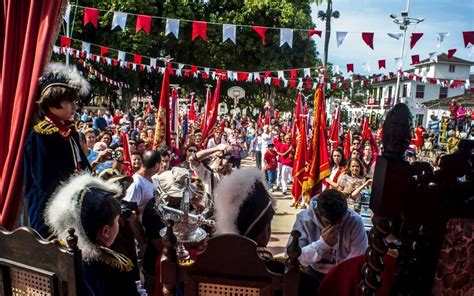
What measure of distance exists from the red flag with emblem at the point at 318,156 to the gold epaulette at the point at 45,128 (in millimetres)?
4902

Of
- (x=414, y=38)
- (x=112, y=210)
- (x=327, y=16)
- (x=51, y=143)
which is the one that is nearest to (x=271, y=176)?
(x=414, y=38)

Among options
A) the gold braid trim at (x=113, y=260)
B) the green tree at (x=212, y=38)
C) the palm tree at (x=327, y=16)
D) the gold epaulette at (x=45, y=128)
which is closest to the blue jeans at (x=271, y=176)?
the gold epaulette at (x=45, y=128)

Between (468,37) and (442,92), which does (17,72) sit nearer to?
(468,37)

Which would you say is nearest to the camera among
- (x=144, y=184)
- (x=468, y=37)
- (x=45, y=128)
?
(x=45, y=128)

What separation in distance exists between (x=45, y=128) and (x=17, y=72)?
0.35 meters

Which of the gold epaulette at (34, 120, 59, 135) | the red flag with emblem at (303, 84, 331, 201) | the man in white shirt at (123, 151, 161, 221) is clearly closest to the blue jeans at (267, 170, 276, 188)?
the red flag with emblem at (303, 84, 331, 201)

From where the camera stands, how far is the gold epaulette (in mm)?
2324

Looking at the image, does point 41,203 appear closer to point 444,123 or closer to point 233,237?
point 233,237

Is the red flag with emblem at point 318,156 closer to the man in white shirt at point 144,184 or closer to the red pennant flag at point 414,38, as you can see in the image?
the man in white shirt at point 144,184

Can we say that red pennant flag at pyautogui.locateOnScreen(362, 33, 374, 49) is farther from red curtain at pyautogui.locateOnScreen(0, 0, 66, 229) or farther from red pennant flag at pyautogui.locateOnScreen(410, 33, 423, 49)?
red curtain at pyautogui.locateOnScreen(0, 0, 66, 229)

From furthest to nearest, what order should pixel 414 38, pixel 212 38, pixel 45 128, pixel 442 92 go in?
1. pixel 442 92
2. pixel 212 38
3. pixel 414 38
4. pixel 45 128

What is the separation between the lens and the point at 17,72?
87.9 inches

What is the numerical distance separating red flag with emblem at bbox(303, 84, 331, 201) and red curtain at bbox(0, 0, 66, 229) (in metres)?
5.07

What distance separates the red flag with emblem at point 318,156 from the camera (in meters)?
→ 6.66
